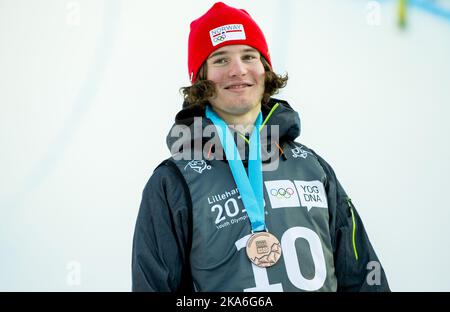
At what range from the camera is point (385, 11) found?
2996mm

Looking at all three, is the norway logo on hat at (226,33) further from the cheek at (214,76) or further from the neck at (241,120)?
the neck at (241,120)

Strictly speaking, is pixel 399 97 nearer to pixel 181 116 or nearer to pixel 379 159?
pixel 379 159

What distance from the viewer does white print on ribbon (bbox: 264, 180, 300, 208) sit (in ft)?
5.57

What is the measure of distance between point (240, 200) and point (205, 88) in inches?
13.4

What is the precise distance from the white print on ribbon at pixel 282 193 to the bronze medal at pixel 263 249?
11cm

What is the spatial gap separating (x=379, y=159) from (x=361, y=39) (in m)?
0.57

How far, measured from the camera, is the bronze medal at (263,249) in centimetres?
160

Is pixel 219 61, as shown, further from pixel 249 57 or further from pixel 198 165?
pixel 198 165

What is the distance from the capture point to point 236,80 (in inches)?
69.6

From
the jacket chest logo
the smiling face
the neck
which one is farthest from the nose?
the jacket chest logo

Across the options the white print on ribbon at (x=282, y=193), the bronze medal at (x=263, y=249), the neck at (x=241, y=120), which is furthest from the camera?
the neck at (x=241, y=120)

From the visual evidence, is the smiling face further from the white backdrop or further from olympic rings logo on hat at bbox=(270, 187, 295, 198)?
the white backdrop

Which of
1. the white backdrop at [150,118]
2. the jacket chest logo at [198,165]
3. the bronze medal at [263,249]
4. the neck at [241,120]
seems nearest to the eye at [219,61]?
the neck at [241,120]
